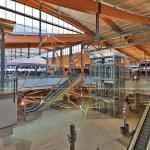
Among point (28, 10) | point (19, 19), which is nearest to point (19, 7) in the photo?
point (28, 10)

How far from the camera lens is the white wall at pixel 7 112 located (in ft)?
17.1

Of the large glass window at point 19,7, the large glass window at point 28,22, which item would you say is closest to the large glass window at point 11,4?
the large glass window at point 19,7

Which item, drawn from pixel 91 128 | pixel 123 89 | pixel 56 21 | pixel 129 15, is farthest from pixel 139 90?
pixel 56 21

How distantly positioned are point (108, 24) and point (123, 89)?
205 inches

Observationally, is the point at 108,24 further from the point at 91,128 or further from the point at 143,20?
the point at 91,128

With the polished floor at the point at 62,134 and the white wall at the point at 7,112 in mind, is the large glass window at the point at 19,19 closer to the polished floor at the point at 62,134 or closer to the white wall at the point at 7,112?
the polished floor at the point at 62,134

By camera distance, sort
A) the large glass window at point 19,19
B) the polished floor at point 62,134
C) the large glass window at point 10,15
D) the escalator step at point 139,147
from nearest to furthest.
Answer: the escalator step at point 139,147
the polished floor at point 62,134
the large glass window at point 10,15
the large glass window at point 19,19

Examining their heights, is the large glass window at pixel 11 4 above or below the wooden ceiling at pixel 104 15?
above

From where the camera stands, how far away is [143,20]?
34.2 feet

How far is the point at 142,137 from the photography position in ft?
22.5

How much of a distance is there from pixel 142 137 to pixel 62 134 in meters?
4.43

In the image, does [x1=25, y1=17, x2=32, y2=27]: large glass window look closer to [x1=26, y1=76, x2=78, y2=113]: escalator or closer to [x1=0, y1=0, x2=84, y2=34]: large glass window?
[x1=0, y1=0, x2=84, y2=34]: large glass window

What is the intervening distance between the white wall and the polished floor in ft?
0.75

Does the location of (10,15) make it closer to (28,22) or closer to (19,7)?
(19,7)
